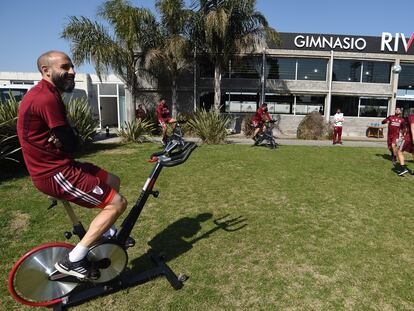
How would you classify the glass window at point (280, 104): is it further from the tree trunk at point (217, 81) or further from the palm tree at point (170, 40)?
the palm tree at point (170, 40)

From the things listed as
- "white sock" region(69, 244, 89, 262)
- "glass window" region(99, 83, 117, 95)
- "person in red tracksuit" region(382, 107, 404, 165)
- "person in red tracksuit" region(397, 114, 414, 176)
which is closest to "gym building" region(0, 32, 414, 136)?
"glass window" region(99, 83, 117, 95)

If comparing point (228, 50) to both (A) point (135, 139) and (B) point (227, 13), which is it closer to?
(B) point (227, 13)

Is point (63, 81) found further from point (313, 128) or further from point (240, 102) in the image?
point (240, 102)

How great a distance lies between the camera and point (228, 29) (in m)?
16.0

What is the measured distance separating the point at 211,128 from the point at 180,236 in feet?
28.8

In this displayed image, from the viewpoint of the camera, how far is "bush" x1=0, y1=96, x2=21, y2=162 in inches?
274

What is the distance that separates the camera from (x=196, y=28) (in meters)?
16.5

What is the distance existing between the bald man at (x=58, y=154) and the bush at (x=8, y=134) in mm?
5211

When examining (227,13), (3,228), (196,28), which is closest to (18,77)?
(196,28)

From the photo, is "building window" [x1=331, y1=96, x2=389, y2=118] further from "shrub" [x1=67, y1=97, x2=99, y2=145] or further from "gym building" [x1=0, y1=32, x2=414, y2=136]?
"shrub" [x1=67, y1=97, x2=99, y2=145]

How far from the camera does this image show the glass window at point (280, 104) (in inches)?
810

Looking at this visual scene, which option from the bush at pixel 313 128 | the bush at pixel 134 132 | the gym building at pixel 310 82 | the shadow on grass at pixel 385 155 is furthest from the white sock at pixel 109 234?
the gym building at pixel 310 82

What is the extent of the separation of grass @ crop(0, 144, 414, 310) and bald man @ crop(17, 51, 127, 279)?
74cm

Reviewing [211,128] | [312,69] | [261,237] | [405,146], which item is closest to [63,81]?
[261,237]
